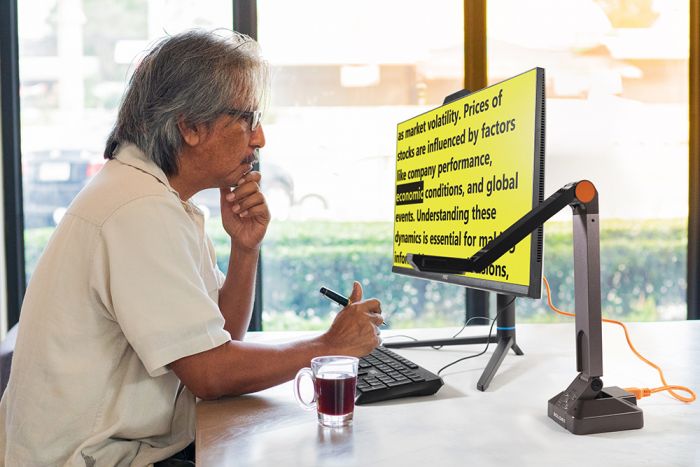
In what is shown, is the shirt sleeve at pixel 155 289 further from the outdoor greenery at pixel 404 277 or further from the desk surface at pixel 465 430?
the outdoor greenery at pixel 404 277

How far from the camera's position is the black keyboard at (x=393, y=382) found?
1096 mm

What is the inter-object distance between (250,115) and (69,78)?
2.04 m

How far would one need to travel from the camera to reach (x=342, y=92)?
3.11 metres

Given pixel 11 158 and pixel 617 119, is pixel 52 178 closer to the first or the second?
pixel 11 158

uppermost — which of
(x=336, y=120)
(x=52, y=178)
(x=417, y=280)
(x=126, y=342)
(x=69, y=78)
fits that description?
(x=69, y=78)

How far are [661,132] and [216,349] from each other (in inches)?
111

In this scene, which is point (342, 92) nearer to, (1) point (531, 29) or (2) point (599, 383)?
(1) point (531, 29)

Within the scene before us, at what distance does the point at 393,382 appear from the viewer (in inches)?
44.7

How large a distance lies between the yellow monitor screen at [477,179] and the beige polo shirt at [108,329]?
1.63 feet

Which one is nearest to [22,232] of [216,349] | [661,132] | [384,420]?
[216,349]

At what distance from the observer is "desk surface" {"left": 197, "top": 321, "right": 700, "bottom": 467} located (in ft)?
2.77

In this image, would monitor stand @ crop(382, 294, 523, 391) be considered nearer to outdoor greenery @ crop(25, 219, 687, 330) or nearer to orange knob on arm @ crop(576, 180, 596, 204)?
orange knob on arm @ crop(576, 180, 596, 204)

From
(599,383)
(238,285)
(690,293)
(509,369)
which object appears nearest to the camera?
(599,383)

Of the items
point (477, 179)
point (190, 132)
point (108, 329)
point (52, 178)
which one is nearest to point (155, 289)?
point (108, 329)
